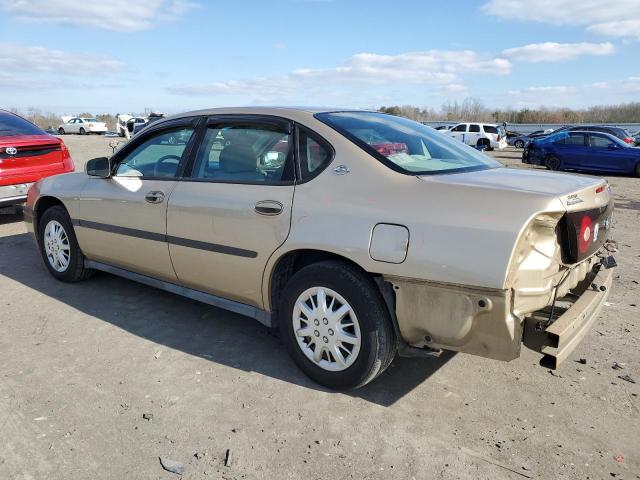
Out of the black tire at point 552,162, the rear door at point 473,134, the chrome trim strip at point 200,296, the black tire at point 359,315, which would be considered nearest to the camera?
the black tire at point 359,315

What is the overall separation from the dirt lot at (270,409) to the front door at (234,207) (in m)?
0.56

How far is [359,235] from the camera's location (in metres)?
2.95

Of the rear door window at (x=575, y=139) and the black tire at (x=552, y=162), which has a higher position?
the rear door window at (x=575, y=139)

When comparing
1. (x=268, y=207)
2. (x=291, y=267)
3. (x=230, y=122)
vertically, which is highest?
(x=230, y=122)

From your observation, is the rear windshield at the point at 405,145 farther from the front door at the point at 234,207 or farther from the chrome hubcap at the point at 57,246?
the chrome hubcap at the point at 57,246

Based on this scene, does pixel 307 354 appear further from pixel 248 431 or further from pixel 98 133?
pixel 98 133

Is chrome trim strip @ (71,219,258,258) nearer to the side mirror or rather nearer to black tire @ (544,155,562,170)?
the side mirror

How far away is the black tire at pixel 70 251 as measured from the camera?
502 centimetres

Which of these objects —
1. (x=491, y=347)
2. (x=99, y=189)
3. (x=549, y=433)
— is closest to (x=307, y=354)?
(x=491, y=347)

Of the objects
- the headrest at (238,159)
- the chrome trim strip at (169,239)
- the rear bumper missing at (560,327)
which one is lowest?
the rear bumper missing at (560,327)

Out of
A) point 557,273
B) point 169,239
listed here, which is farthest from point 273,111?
point 557,273

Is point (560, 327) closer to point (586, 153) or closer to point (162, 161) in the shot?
point (162, 161)

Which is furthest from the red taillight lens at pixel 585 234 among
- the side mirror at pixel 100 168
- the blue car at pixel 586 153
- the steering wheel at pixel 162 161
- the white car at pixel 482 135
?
the white car at pixel 482 135

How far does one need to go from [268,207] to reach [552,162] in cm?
1821
